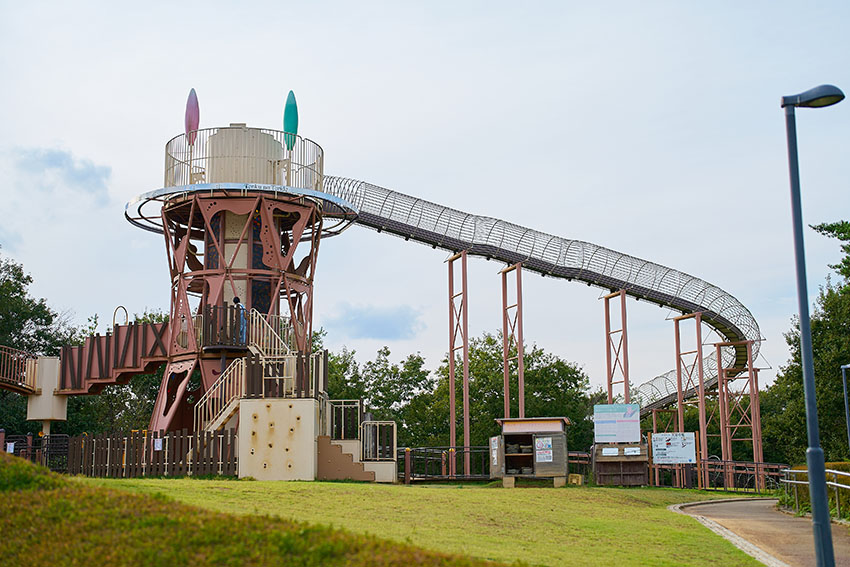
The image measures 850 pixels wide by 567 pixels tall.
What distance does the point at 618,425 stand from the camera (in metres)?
33.4

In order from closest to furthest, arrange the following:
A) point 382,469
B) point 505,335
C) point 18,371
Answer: point 382,469 → point 18,371 → point 505,335

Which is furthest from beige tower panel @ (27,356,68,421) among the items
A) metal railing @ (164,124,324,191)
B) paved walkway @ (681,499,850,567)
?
paved walkway @ (681,499,850,567)

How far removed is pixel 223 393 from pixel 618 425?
44.0 feet

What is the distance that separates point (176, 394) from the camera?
3341cm

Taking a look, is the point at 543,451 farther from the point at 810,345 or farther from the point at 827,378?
the point at 827,378

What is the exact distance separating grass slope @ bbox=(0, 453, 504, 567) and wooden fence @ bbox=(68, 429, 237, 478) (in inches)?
564

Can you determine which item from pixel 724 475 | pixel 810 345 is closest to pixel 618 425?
pixel 724 475

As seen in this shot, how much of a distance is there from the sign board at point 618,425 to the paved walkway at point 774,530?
5896mm

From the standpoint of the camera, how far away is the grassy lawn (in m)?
13.1

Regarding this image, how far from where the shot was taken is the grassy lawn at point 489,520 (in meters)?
13.1

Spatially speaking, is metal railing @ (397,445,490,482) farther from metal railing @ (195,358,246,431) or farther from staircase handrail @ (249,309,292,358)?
metal railing @ (195,358,246,431)

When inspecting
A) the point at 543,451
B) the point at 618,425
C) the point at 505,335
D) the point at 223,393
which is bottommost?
the point at 543,451

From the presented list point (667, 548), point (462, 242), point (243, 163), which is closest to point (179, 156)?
point (243, 163)

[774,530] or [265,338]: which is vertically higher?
[265,338]
